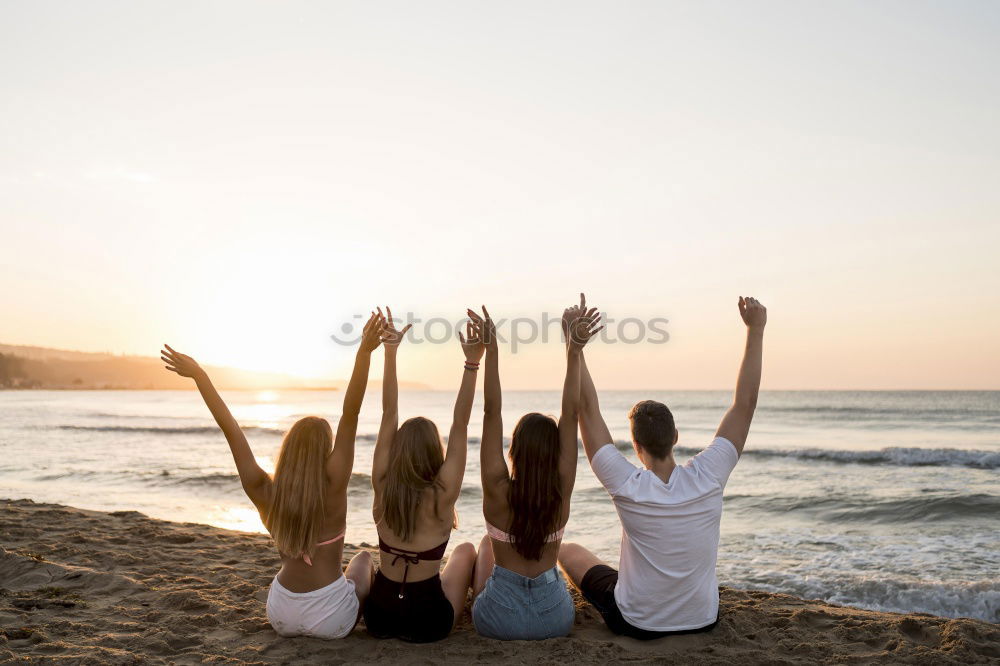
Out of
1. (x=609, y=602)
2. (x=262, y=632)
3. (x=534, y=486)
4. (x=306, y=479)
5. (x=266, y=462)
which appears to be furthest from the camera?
(x=266, y=462)

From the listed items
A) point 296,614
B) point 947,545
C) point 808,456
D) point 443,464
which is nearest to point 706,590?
point 443,464

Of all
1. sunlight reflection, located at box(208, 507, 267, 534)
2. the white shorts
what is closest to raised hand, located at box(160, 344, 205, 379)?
the white shorts

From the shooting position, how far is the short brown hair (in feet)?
11.7

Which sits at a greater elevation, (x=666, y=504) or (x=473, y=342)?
(x=473, y=342)

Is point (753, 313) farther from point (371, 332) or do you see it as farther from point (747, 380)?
point (371, 332)

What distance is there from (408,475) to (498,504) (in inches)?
22.1

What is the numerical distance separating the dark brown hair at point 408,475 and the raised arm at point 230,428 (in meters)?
0.70

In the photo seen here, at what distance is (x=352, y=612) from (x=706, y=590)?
6.93ft

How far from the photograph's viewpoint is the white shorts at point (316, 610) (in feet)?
13.1

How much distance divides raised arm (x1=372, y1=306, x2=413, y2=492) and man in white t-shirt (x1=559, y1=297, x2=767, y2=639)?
3.72ft

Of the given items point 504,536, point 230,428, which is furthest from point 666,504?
point 230,428

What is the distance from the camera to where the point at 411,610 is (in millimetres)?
3920

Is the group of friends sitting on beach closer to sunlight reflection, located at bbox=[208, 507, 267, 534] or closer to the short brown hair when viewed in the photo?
the short brown hair

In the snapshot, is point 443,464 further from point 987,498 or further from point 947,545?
point 987,498
